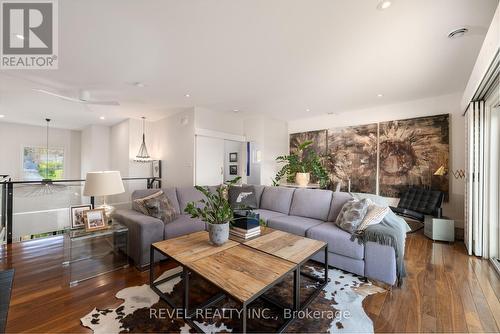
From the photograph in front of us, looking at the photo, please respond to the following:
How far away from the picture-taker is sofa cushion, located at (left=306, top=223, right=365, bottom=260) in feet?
7.52

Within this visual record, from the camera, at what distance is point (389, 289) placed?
209 cm

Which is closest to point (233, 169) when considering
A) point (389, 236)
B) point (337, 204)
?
point (337, 204)

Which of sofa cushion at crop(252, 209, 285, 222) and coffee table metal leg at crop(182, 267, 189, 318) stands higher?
sofa cushion at crop(252, 209, 285, 222)

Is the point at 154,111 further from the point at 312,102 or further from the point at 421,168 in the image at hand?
the point at 421,168

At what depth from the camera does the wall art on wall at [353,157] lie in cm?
467

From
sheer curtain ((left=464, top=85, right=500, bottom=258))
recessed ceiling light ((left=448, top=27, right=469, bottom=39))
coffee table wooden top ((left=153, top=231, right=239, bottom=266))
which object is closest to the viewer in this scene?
coffee table wooden top ((left=153, top=231, right=239, bottom=266))

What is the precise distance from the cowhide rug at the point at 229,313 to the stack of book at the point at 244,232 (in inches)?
21.9

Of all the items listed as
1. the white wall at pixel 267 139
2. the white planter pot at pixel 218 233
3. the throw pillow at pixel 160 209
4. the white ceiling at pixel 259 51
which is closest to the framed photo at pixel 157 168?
the white ceiling at pixel 259 51

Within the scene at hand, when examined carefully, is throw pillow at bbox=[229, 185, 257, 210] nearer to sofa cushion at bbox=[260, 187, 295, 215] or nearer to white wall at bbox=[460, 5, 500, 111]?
sofa cushion at bbox=[260, 187, 295, 215]

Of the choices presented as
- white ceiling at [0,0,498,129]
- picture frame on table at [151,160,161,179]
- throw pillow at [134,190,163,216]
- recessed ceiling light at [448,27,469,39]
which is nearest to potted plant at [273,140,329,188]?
white ceiling at [0,0,498,129]

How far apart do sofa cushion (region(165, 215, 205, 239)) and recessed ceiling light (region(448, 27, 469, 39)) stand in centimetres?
374

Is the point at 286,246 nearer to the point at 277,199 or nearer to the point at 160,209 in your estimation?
the point at 277,199

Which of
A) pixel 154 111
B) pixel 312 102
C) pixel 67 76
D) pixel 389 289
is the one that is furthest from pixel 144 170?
pixel 389 289

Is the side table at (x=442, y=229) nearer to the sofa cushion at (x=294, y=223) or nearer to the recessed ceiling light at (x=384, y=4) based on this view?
the sofa cushion at (x=294, y=223)
